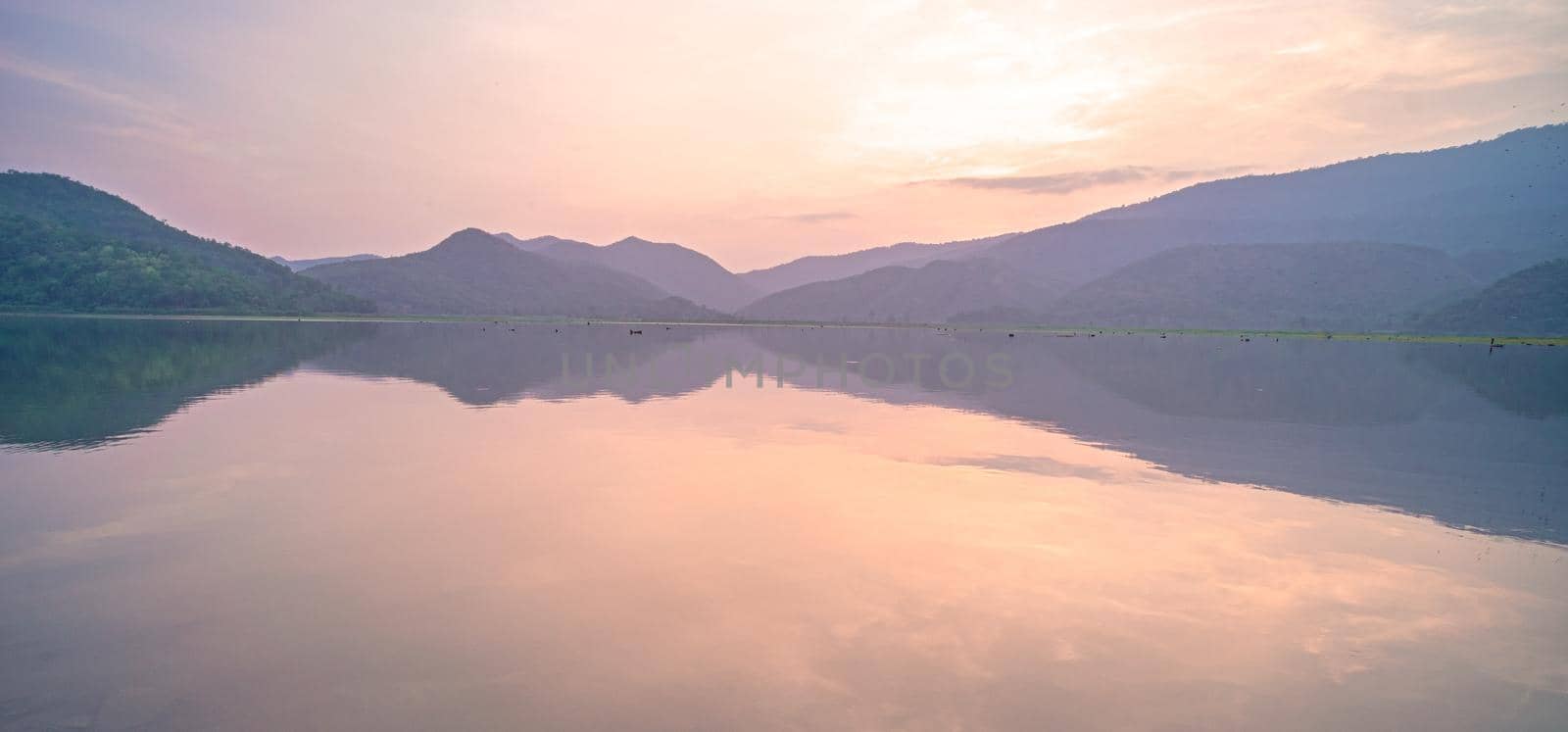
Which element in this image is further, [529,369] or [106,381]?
[529,369]

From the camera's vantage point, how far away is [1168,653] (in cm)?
1248

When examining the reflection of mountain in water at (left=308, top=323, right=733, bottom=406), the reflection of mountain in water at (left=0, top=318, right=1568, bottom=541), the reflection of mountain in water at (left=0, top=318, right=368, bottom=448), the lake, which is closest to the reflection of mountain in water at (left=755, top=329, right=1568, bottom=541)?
the reflection of mountain in water at (left=0, top=318, right=1568, bottom=541)

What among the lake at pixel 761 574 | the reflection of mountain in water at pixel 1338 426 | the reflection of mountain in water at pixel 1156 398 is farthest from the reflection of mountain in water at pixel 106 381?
the reflection of mountain in water at pixel 1338 426

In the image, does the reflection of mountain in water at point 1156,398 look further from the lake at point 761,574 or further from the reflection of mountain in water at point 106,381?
the lake at point 761,574

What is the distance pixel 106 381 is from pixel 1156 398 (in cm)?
7048

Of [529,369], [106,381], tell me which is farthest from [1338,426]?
[106,381]

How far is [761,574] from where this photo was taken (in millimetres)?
16062

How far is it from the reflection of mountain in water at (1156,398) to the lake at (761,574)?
0.45 metres

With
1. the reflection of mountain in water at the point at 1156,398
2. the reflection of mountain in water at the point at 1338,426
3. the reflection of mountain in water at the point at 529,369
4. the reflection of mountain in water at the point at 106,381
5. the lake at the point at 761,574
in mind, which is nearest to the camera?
the lake at the point at 761,574

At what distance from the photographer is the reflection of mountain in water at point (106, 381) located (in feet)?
105

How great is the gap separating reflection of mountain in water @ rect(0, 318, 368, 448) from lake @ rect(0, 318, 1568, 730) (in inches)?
32.8

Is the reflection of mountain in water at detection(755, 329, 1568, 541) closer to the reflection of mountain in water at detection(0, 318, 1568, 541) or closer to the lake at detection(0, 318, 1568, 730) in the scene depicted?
the reflection of mountain in water at detection(0, 318, 1568, 541)

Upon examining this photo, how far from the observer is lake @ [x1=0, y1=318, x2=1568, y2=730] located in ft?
35.1

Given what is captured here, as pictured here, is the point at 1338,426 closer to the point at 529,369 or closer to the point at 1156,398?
the point at 1156,398
